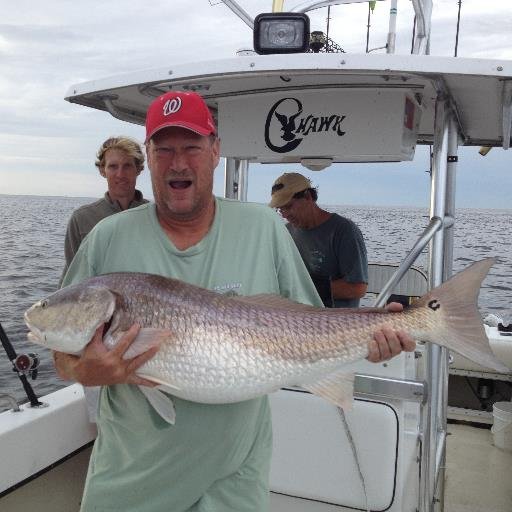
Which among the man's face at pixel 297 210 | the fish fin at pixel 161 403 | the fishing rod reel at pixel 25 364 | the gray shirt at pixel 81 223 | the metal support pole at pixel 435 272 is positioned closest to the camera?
the fish fin at pixel 161 403

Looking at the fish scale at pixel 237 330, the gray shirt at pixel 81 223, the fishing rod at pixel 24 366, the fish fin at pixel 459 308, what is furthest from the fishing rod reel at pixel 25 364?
the fish fin at pixel 459 308

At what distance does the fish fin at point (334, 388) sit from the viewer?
254 centimetres

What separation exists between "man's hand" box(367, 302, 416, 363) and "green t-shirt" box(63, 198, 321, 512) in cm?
48

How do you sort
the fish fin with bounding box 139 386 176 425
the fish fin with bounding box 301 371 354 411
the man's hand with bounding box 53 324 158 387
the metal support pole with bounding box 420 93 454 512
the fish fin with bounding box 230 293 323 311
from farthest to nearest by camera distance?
the metal support pole with bounding box 420 93 454 512, the fish fin with bounding box 301 371 354 411, the fish fin with bounding box 230 293 323 311, the fish fin with bounding box 139 386 176 425, the man's hand with bounding box 53 324 158 387

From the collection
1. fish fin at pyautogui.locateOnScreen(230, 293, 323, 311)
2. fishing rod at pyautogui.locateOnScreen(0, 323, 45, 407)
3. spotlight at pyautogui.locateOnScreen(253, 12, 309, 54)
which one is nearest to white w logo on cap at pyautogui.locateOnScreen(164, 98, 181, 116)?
fish fin at pyautogui.locateOnScreen(230, 293, 323, 311)

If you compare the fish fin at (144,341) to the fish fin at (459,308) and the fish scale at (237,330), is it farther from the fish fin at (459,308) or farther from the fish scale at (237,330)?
the fish fin at (459,308)

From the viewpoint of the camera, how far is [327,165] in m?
4.12

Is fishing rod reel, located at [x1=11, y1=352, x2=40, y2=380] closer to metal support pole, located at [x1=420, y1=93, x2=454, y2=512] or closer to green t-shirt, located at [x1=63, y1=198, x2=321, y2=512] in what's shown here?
green t-shirt, located at [x1=63, y1=198, x2=321, y2=512]

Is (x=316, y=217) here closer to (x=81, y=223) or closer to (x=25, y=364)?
(x=81, y=223)

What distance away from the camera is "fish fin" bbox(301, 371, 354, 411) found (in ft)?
8.33

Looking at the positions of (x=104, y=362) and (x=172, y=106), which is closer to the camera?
(x=104, y=362)

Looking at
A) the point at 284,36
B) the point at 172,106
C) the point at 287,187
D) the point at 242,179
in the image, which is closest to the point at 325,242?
the point at 287,187

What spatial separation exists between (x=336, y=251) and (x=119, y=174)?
1.93m

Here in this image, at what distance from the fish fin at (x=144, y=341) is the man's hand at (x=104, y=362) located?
0.05 feet
